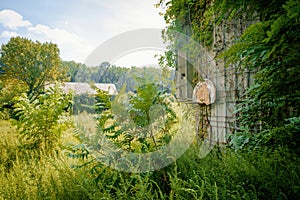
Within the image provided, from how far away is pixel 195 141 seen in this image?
3232mm

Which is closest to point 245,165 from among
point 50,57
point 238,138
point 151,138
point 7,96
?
point 238,138

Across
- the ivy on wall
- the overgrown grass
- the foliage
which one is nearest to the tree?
the foliage

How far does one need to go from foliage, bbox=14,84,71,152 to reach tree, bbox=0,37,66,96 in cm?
1401

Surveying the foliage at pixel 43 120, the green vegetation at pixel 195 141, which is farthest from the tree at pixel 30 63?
the green vegetation at pixel 195 141

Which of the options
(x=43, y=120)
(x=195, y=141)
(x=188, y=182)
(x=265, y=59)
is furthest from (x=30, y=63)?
(x=265, y=59)

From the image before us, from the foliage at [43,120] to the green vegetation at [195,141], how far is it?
17 millimetres

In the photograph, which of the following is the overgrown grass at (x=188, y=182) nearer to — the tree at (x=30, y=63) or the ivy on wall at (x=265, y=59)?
the ivy on wall at (x=265, y=59)

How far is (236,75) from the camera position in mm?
2619

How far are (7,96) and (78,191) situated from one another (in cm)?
771

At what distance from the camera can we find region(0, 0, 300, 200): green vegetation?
1204 millimetres

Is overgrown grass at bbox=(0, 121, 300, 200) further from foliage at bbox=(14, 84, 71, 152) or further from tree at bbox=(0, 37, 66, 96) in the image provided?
tree at bbox=(0, 37, 66, 96)

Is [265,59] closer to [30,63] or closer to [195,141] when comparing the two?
[195,141]

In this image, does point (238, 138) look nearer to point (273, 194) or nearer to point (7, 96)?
point (273, 194)

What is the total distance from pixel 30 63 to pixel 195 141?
18.2m
